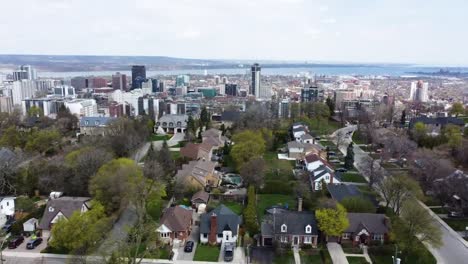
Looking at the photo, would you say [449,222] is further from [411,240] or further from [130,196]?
[130,196]

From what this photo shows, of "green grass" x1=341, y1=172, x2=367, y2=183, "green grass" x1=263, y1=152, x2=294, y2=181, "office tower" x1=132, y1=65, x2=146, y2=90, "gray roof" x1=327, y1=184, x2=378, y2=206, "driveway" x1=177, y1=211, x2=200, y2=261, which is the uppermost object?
"office tower" x1=132, y1=65, x2=146, y2=90

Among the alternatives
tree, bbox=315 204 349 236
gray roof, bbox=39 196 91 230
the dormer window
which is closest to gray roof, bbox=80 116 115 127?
gray roof, bbox=39 196 91 230

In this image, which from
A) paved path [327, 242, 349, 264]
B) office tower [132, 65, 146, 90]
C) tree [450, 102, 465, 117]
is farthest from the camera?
office tower [132, 65, 146, 90]

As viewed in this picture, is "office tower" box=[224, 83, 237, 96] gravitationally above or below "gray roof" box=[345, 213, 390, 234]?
above

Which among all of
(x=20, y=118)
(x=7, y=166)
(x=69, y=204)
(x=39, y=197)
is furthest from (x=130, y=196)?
(x=20, y=118)

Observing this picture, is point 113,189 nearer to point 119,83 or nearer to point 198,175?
point 198,175

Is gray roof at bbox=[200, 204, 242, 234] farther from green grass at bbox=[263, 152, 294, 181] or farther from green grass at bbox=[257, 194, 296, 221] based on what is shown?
green grass at bbox=[263, 152, 294, 181]

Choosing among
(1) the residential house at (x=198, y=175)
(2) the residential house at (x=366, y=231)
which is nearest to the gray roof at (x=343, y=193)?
(2) the residential house at (x=366, y=231)

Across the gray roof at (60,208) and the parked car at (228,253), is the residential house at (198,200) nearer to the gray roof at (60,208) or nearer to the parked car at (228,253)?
the parked car at (228,253)
